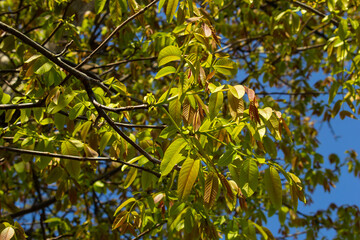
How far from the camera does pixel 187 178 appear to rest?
114 cm

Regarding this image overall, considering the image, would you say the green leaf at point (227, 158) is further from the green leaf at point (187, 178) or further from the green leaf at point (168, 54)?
the green leaf at point (168, 54)

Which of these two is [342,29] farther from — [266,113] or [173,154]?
[173,154]

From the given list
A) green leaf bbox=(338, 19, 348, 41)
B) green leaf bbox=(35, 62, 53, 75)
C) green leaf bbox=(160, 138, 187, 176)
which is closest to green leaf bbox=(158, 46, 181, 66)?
green leaf bbox=(160, 138, 187, 176)

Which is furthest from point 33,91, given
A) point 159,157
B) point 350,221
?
point 350,221

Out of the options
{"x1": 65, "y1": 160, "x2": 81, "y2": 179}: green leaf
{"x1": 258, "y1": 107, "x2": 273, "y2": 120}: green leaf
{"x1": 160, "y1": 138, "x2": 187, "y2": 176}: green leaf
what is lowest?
{"x1": 160, "y1": 138, "x2": 187, "y2": 176}: green leaf

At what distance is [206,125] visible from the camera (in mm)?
1331

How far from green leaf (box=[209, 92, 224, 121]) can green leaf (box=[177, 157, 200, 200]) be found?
7.4 inches

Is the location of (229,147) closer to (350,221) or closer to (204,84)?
(204,84)

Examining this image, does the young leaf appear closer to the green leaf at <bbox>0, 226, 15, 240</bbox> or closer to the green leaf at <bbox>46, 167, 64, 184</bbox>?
the green leaf at <bbox>0, 226, 15, 240</bbox>

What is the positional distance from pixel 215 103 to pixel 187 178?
288mm

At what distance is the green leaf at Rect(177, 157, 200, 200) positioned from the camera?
3.71 feet

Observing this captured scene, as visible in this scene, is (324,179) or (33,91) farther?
(324,179)

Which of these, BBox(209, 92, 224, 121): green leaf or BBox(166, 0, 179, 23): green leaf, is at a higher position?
BBox(166, 0, 179, 23): green leaf

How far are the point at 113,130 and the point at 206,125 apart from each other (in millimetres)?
587
